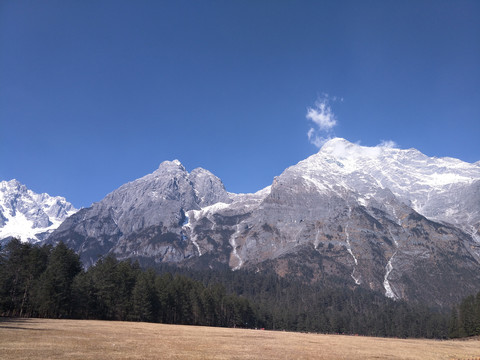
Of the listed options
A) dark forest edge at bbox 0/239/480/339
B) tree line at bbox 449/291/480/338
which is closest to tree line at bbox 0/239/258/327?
dark forest edge at bbox 0/239/480/339

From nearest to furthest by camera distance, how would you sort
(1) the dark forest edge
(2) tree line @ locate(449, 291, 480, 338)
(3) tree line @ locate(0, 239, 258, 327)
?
(3) tree line @ locate(0, 239, 258, 327) → (1) the dark forest edge → (2) tree line @ locate(449, 291, 480, 338)

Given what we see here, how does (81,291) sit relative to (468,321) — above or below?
above

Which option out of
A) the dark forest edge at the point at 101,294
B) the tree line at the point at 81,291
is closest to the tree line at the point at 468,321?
the dark forest edge at the point at 101,294

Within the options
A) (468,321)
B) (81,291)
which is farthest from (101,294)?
(468,321)

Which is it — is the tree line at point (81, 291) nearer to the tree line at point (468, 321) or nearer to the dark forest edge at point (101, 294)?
the dark forest edge at point (101, 294)

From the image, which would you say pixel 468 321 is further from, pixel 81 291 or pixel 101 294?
pixel 81 291

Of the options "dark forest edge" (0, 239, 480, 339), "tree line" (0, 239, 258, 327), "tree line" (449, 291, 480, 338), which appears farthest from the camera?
"tree line" (449, 291, 480, 338)

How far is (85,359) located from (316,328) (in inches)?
7386

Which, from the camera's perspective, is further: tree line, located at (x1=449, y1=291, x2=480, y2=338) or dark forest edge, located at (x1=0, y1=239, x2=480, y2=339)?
tree line, located at (x1=449, y1=291, x2=480, y2=338)

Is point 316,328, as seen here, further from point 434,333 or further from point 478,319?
point 478,319

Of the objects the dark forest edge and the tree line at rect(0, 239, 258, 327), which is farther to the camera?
the dark forest edge

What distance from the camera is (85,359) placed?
24703 mm

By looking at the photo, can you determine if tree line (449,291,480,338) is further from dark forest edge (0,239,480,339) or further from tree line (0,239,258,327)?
tree line (0,239,258,327)

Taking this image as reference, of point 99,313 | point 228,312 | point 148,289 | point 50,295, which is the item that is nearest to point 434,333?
point 228,312
